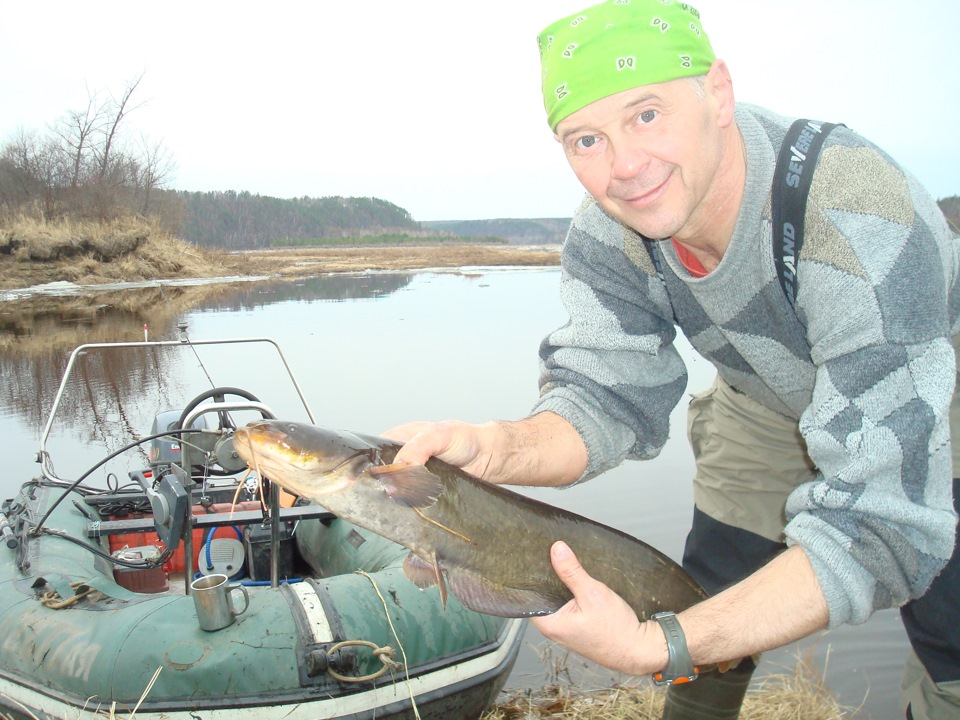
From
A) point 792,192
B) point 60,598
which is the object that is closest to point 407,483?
point 792,192

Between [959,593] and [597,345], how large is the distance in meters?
1.43

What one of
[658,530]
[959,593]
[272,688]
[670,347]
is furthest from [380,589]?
[658,530]

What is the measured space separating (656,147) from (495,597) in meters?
1.44

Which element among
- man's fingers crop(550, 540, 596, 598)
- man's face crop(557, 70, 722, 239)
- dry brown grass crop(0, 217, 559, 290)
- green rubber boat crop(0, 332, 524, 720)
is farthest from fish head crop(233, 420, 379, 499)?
dry brown grass crop(0, 217, 559, 290)

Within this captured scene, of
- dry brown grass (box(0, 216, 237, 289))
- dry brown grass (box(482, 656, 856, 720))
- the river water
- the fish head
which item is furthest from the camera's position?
dry brown grass (box(0, 216, 237, 289))

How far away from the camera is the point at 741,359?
296 centimetres

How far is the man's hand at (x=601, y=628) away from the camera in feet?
7.28

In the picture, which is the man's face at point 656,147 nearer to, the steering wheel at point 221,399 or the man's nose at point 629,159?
the man's nose at point 629,159

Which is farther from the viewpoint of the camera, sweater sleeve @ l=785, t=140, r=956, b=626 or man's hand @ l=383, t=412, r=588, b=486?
man's hand @ l=383, t=412, r=588, b=486

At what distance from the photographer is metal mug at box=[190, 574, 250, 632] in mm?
3402

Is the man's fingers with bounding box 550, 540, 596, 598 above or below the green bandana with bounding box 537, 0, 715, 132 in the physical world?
below

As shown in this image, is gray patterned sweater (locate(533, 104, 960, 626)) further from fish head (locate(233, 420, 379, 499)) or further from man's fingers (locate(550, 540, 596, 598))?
fish head (locate(233, 420, 379, 499))

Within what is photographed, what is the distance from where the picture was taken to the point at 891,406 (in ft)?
6.55

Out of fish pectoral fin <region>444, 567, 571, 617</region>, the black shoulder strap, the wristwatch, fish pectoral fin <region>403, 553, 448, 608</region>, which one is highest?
the black shoulder strap
